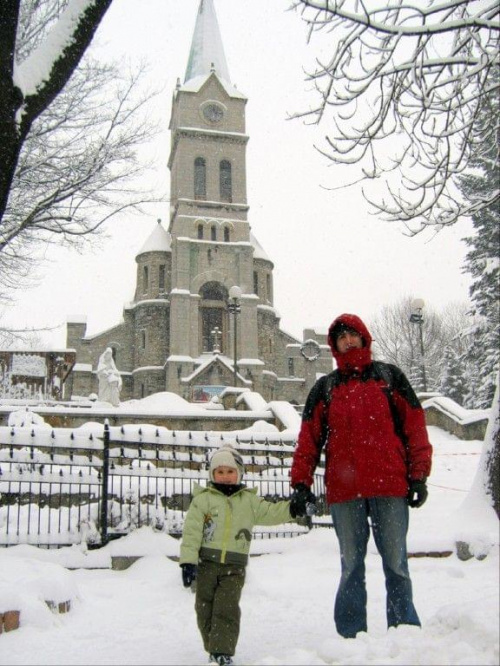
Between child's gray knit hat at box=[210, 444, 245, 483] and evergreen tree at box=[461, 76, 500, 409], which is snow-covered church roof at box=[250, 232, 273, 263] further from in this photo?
child's gray knit hat at box=[210, 444, 245, 483]

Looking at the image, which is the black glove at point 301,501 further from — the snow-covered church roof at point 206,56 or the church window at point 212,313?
the snow-covered church roof at point 206,56

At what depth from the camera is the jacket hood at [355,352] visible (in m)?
3.70

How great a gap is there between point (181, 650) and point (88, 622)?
38.5 inches

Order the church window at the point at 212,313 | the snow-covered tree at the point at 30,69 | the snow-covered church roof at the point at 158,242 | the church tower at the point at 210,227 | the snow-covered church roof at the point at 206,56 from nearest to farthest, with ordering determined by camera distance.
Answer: the snow-covered tree at the point at 30,69
the church tower at the point at 210,227
the church window at the point at 212,313
the snow-covered church roof at the point at 158,242
the snow-covered church roof at the point at 206,56

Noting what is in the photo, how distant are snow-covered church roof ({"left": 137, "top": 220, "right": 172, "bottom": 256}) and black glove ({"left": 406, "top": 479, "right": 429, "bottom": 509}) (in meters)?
47.5

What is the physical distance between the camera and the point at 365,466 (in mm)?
3461

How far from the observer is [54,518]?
7.86 metres

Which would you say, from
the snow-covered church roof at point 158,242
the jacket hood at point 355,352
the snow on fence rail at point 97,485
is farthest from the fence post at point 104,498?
the snow-covered church roof at point 158,242

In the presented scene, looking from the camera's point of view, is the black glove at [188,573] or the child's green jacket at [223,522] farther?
the child's green jacket at [223,522]

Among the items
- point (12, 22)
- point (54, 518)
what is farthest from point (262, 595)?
point (12, 22)

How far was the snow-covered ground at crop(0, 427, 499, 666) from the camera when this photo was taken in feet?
7.80

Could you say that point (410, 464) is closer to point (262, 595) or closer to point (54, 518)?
point (262, 595)

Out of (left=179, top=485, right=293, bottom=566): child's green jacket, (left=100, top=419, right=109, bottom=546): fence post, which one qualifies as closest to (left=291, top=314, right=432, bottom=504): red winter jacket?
(left=179, top=485, right=293, bottom=566): child's green jacket

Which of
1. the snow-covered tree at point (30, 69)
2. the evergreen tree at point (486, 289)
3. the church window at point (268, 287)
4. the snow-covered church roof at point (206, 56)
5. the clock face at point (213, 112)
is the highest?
the snow-covered church roof at point (206, 56)
